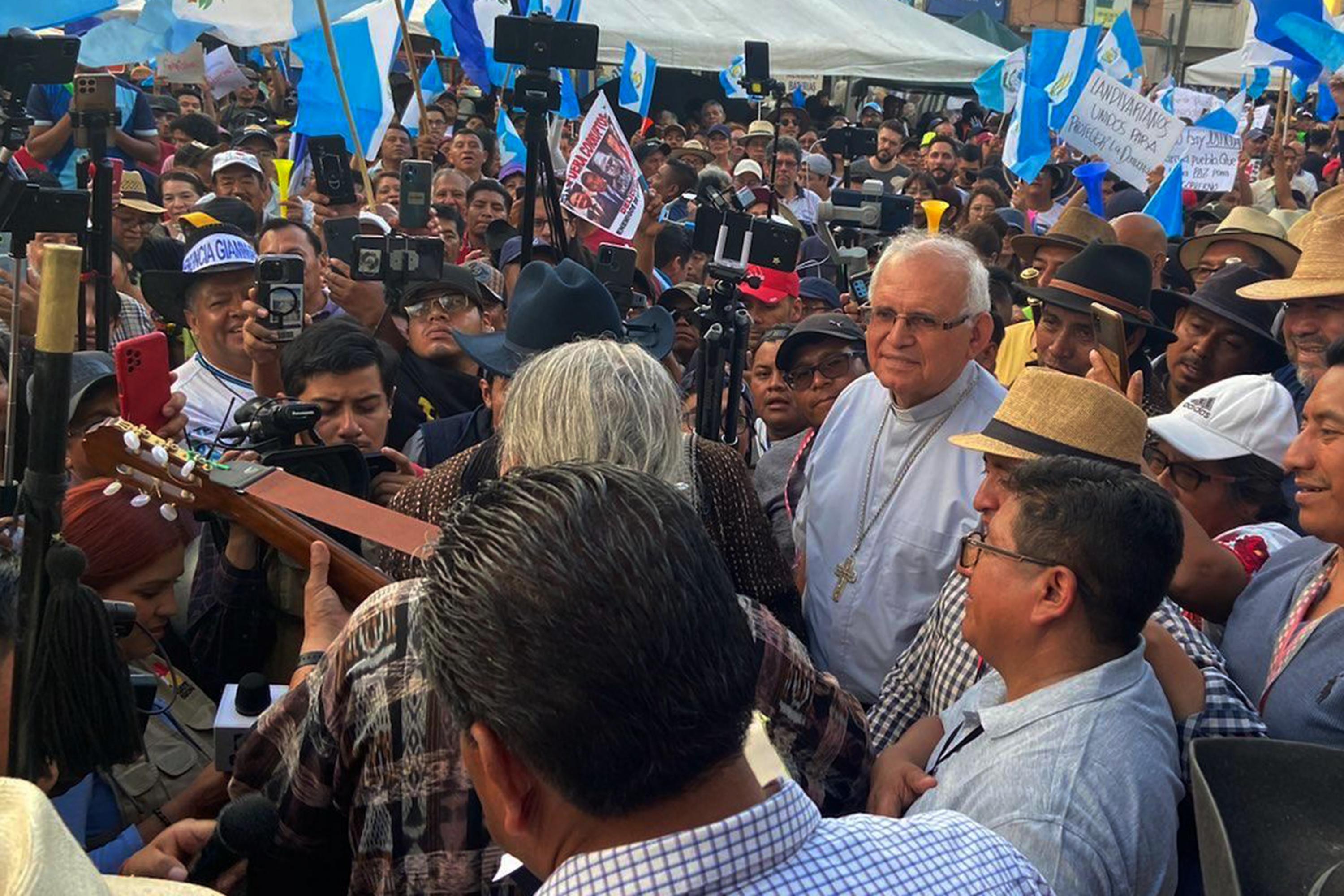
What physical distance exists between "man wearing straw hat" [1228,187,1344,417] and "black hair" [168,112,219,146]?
365 inches

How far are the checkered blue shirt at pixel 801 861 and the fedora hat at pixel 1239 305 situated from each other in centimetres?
370

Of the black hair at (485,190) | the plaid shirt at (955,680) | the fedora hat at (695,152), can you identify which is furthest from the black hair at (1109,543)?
the fedora hat at (695,152)

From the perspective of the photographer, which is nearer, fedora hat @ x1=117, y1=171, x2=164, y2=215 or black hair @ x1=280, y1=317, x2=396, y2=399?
black hair @ x1=280, y1=317, x2=396, y2=399

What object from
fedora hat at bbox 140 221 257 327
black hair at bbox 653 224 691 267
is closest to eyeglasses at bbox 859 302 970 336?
fedora hat at bbox 140 221 257 327

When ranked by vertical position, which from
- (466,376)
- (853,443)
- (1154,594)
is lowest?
(466,376)

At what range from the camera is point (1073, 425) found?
2785mm

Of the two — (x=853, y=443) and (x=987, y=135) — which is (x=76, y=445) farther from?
(x=987, y=135)

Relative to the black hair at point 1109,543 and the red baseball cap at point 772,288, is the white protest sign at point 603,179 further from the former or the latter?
the black hair at point 1109,543

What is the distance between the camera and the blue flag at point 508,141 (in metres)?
11.4

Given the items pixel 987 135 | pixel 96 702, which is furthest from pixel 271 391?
pixel 987 135

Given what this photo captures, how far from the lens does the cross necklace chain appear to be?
3.38 metres

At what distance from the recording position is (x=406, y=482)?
3402mm

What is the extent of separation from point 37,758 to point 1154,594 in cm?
162

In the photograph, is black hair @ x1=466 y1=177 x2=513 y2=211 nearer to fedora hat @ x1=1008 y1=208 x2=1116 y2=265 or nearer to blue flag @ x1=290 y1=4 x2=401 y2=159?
blue flag @ x1=290 y1=4 x2=401 y2=159
